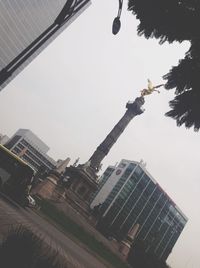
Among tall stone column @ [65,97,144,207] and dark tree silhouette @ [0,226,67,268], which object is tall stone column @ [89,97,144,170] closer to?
tall stone column @ [65,97,144,207]

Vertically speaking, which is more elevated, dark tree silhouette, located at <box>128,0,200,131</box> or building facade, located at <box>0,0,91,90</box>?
building facade, located at <box>0,0,91,90</box>

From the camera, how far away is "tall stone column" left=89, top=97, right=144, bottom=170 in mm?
45706

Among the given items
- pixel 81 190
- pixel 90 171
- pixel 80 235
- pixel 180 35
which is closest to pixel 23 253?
pixel 180 35

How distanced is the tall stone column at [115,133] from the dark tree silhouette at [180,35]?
1664 inches

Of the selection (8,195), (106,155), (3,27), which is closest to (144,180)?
(106,155)

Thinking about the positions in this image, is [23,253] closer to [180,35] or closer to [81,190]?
[180,35]

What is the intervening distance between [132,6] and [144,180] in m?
91.9

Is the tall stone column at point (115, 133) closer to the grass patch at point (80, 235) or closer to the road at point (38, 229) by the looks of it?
the grass patch at point (80, 235)

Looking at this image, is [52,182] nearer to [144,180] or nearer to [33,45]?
[33,45]

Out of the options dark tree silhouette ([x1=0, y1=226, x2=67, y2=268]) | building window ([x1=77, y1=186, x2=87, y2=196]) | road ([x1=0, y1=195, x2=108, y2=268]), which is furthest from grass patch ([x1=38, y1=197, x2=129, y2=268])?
dark tree silhouette ([x1=0, y1=226, x2=67, y2=268])

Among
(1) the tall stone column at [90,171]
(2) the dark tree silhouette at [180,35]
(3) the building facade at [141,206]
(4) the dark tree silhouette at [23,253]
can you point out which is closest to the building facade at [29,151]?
(3) the building facade at [141,206]

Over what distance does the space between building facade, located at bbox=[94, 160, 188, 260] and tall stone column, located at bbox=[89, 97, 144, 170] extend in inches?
1596

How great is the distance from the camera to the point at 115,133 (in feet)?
157

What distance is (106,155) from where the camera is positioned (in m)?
46.6
